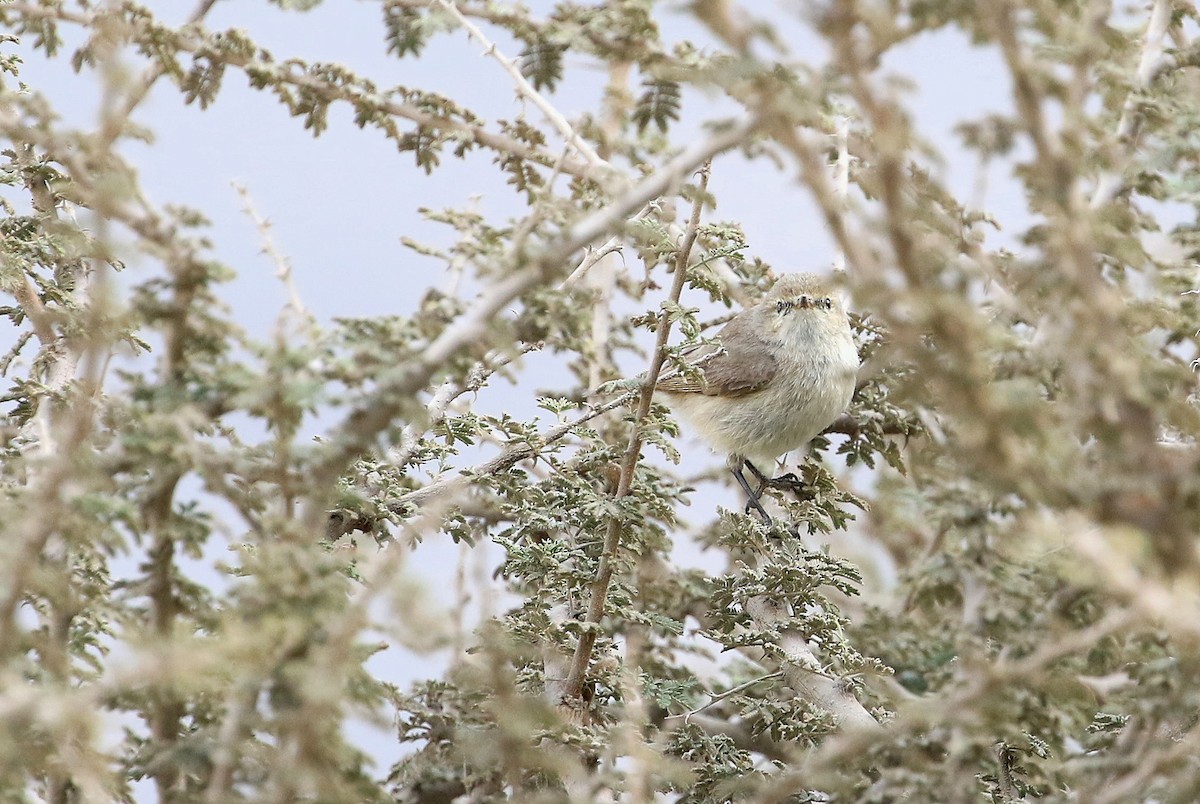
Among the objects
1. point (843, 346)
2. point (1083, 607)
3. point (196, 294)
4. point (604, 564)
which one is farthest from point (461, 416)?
point (843, 346)

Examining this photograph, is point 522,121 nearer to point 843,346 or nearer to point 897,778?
point 897,778

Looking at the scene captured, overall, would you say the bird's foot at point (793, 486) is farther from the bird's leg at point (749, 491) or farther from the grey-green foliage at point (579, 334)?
the grey-green foliage at point (579, 334)

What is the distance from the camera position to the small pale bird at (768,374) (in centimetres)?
551

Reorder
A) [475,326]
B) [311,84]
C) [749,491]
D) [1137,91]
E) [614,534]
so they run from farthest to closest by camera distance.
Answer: [749,491], [614,534], [311,84], [1137,91], [475,326]

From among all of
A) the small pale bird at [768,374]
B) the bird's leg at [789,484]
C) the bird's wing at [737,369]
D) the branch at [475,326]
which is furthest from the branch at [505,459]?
the bird's wing at [737,369]

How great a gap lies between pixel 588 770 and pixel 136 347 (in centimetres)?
155

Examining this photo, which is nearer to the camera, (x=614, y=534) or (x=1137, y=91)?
(x=1137, y=91)

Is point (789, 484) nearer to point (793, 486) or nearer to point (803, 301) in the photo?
point (793, 486)

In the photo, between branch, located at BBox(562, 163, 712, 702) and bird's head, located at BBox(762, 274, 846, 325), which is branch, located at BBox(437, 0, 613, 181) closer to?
branch, located at BBox(562, 163, 712, 702)

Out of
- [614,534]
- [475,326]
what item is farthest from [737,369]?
[475,326]

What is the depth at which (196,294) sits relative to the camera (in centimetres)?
178

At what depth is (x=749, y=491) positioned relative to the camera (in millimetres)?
5574

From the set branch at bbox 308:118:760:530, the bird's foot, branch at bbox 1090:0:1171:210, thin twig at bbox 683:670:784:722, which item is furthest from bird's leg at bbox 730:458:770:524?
branch at bbox 308:118:760:530

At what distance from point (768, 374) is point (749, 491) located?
0.59 meters
